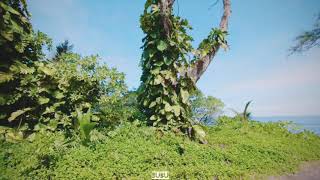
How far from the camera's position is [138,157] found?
5270mm

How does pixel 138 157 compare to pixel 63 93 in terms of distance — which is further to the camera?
pixel 63 93

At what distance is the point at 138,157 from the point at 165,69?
3.09m

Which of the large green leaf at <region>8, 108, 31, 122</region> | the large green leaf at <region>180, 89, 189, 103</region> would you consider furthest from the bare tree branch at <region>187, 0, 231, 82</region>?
the large green leaf at <region>8, 108, 31, 122</region>

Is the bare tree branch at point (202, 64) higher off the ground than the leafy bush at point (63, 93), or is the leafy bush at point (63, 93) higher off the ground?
the bare tree branch at point (202, 64)

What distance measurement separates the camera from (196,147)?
19.9ft

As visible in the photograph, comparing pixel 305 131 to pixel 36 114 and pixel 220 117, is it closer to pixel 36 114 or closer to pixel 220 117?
pixel 220 117

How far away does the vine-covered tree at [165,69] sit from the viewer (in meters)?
7.15

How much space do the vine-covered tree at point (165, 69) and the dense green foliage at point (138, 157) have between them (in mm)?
654

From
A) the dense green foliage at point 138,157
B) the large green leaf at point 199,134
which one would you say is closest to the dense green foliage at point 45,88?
the dense green foliage at point 138,157

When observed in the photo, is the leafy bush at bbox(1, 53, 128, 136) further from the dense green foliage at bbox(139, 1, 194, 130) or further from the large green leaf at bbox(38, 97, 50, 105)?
the dense green foliage at bbox(139, 1, 194, 130)

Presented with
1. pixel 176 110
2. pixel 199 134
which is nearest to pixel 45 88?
pixel 176 110

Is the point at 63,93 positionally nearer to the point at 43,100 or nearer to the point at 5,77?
the point at 43,100

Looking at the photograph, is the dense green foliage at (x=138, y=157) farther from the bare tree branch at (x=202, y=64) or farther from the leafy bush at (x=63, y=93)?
the bare tree branch at (x=202, y=64)

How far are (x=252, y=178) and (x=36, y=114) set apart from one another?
571 cm
